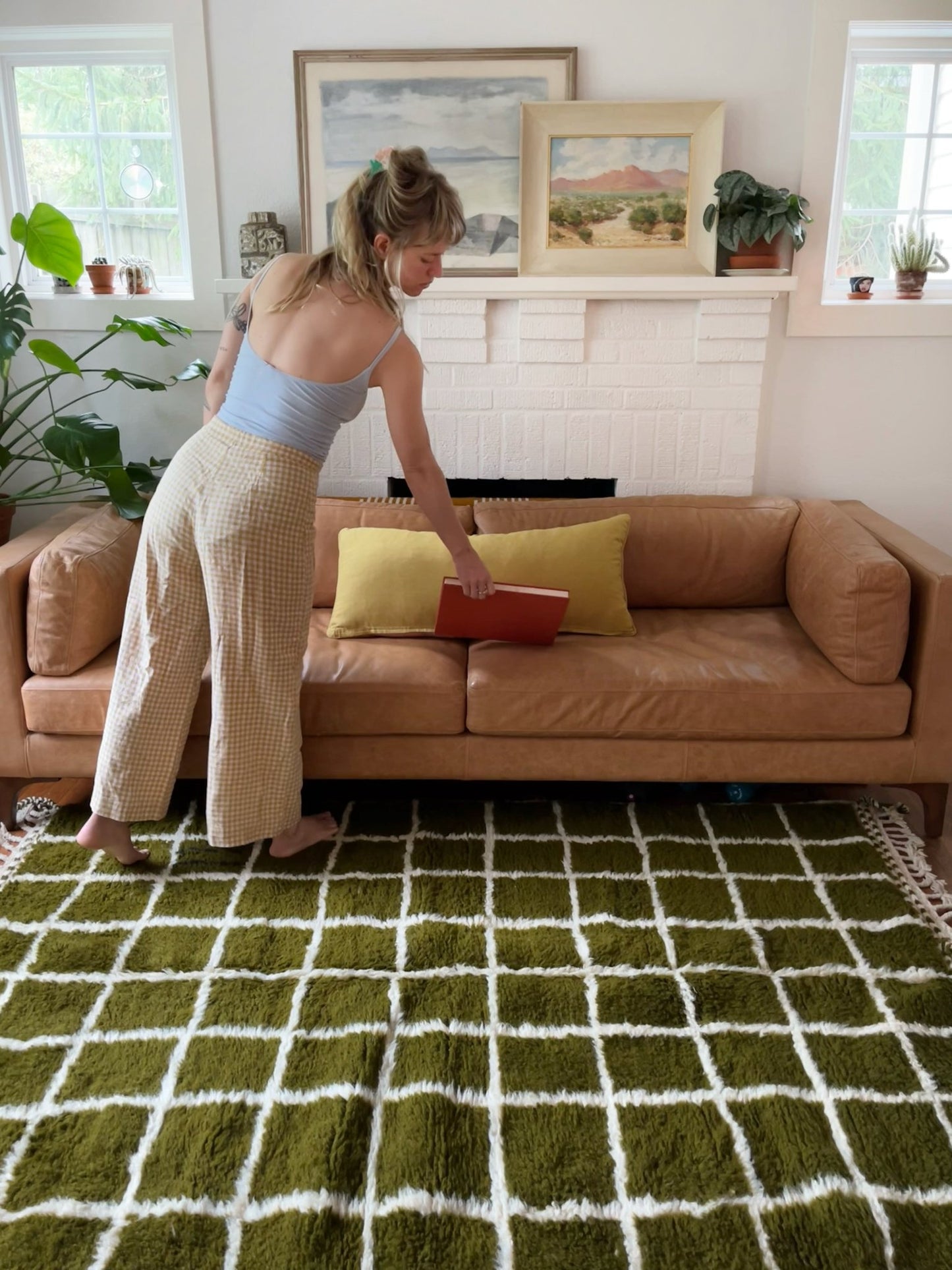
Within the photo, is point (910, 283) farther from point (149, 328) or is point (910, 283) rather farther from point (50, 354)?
point (50, 354)

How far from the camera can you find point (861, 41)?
3.12 metres

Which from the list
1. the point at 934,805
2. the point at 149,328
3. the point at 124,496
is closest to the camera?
the point at 934,805

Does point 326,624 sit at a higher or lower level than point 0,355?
lower

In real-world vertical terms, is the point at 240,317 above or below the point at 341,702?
above

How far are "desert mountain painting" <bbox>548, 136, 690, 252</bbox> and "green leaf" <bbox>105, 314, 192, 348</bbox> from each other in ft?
3.79

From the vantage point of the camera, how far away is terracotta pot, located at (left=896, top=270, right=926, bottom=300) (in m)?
3.21

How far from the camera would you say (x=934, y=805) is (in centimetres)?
251

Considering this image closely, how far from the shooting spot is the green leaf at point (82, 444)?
2.81 meters

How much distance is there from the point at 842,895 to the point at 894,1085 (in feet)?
1.86

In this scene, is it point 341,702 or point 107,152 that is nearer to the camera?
point 341,702

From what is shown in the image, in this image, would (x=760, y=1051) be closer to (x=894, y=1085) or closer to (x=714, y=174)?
(x=894, y=1085)

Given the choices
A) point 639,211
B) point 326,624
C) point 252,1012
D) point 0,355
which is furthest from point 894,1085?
point 0,355

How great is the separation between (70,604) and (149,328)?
37.2 inches

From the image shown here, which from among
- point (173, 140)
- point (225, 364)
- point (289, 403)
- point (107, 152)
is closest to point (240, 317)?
point (225, 364)
